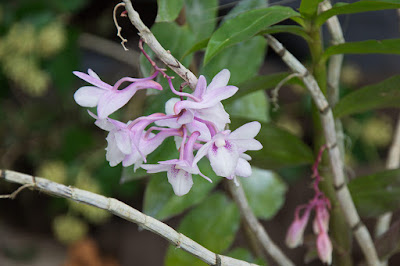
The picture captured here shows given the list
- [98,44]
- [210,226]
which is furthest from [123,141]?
[98,44]

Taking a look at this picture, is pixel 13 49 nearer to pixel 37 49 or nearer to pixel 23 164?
pixel 37 49

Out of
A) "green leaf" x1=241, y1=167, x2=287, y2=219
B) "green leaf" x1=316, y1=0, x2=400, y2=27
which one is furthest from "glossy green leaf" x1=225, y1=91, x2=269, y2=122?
"green leaf" x1=316, y1=0, x2=400, y2=27

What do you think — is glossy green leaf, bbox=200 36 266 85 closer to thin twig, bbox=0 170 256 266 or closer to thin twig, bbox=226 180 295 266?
thin twig, bbox=226 180 295 266

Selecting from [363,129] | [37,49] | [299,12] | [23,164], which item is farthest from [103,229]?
[299,12]

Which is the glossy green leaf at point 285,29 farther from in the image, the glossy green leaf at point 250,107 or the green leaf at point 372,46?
the glossy green leaf at point 250,107

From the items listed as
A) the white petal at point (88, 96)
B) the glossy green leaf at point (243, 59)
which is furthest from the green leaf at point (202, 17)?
the white petal at point (88, 96)

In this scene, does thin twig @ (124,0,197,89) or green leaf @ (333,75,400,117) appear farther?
green leaf @ (333,75,400,117)

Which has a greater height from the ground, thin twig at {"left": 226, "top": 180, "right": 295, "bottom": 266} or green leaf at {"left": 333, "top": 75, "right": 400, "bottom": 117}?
green leaf at {"left": 333, "top": 75, "right": 400, "bottom": 117}
